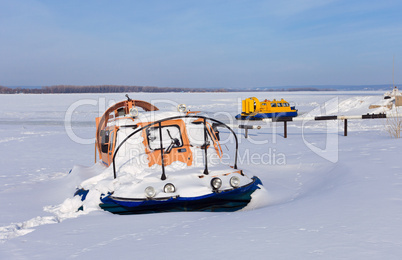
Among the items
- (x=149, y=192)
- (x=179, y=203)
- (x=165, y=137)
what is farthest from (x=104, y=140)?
(x=179, y=203)

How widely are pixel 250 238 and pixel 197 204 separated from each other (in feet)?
6.15

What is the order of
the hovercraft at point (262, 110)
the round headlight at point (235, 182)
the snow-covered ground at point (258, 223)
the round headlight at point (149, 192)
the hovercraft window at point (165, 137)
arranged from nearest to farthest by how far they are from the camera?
the snow-covered ground at point (258, 223), the round headlight at point (149, 192), the round headlight at point (235, 182), the hovercraft window at point (165, 137), the hovercraft at point (262, 110)

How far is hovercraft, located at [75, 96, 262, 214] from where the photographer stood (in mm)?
5332

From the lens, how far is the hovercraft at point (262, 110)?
2803 centimetres

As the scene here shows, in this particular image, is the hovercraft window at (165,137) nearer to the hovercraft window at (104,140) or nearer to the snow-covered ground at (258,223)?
the hovercraft window at (104,140)

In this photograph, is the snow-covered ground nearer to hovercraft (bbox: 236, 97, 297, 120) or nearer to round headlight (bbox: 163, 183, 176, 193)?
round headlight (bbox: 163, 183, 176, 193)

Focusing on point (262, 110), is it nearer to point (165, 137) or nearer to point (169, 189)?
point (165, 137)

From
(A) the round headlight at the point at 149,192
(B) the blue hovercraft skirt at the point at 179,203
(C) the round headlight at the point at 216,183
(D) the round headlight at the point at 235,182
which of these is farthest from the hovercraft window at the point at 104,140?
(D) the round headlight at the point at 235,182

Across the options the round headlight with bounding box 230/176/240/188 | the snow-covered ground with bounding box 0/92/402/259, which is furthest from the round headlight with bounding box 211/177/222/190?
the snow-covered ground with bounding box 0/92/402/259

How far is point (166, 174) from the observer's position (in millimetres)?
5906

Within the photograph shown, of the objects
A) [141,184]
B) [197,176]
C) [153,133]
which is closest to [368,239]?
[197,176]

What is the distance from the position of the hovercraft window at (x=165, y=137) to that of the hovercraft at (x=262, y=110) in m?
20.8

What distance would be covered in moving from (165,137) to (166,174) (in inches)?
58.1

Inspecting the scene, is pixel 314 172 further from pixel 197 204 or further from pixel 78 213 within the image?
pixel 78 213
